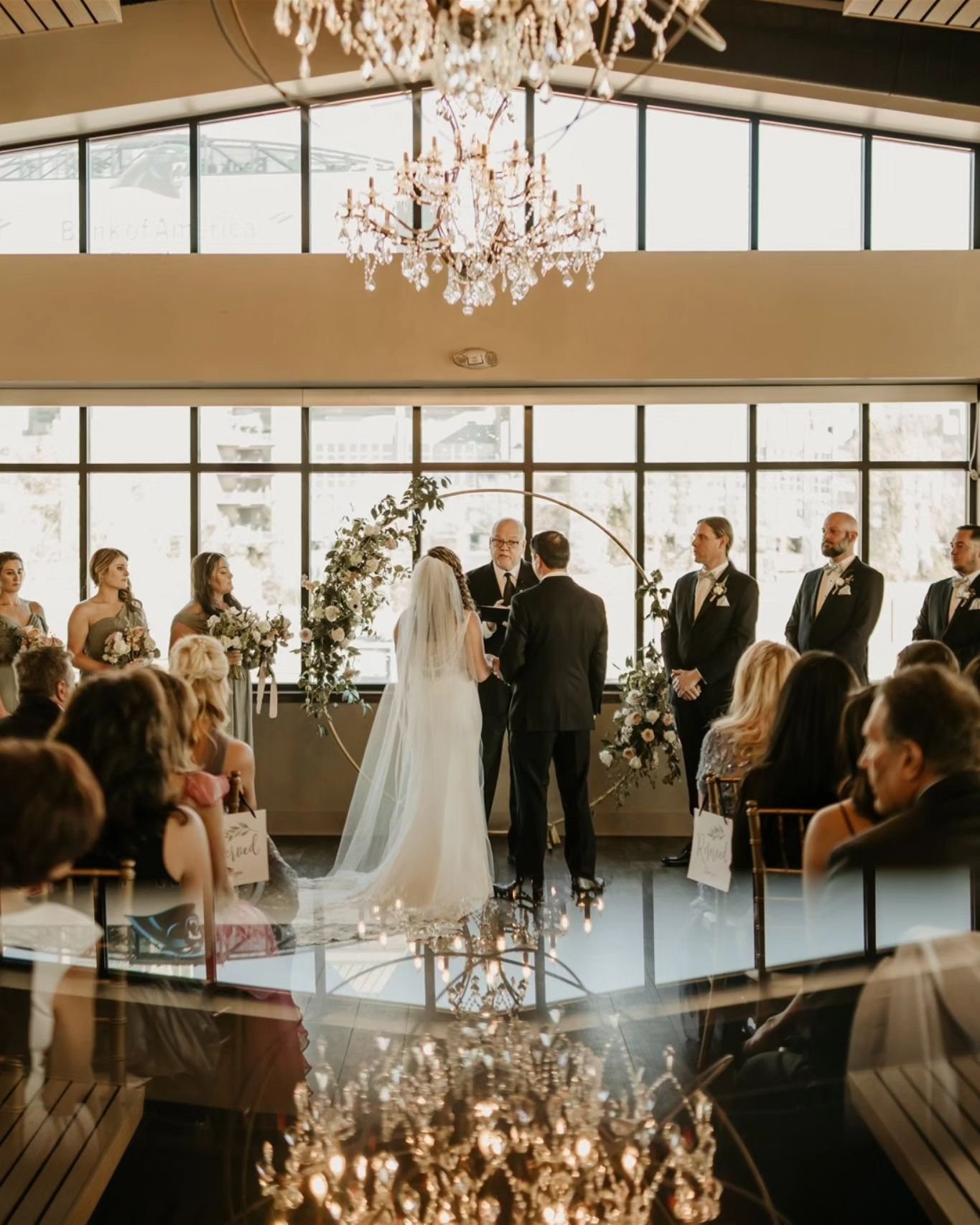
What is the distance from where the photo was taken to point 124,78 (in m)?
7.68

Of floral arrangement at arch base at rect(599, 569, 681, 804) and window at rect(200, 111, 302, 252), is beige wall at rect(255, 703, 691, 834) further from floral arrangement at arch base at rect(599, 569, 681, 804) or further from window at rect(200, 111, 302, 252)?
window at rect(200, 111, 302, 252)

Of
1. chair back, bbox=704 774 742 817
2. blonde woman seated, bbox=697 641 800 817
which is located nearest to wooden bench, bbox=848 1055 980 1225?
chair back, bbox=704 774 742 817

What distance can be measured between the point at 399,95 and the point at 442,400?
2135mm

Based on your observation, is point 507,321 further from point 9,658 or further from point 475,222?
point 9,658

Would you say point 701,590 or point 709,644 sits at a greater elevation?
point 701,590

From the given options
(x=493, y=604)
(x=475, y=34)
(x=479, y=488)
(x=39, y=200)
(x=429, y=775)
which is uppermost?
(x=39, y=200)

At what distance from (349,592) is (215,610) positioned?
793 millimetres

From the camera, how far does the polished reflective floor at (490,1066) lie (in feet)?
9.00

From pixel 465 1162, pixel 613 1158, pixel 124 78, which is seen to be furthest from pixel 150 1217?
pixel 124 78

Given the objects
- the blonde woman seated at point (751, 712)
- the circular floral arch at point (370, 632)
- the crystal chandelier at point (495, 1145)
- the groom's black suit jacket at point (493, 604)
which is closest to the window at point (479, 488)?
the circular floral arch at point (370, 632)

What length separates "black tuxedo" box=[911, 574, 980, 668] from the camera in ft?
23.0

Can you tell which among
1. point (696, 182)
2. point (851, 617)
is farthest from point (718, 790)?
point (696, 182)

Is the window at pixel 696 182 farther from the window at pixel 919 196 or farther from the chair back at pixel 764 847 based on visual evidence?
the chair back at pixel 764 847

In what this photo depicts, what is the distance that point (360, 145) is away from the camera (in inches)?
319
